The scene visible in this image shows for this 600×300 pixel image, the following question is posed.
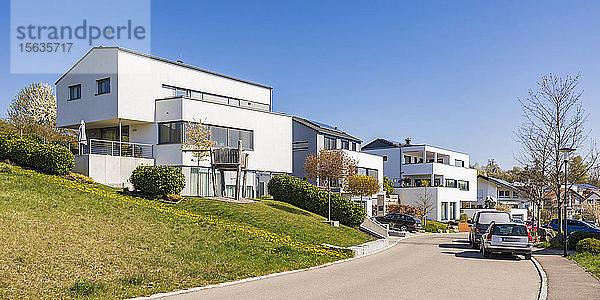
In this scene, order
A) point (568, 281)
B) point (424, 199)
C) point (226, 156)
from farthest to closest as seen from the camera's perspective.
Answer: point (424, 199)
point (226, 156)
point (568, 281)

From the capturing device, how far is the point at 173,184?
2414cm

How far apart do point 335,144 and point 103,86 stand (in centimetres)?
2108

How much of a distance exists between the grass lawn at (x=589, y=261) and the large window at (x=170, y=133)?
71.9ft

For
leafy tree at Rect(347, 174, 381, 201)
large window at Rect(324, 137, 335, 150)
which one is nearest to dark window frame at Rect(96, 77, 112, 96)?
large window at Rect(324, 137, 335, 150)

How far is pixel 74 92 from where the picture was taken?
3588 centimetres

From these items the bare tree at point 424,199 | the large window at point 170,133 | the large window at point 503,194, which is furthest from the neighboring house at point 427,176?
the large window at point 170,133

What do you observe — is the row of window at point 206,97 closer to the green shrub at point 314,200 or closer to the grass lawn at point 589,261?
the green shrub at point 314,200

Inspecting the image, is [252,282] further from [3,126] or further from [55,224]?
[3,126]

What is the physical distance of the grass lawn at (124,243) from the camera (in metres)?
11.4

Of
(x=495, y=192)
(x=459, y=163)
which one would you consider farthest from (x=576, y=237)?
(x=495, y=192)

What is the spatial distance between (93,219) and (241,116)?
2035 cm

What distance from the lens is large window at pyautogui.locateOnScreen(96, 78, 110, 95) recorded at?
33.2 metres

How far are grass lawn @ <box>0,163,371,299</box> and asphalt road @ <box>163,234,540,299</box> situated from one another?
0.94 meters

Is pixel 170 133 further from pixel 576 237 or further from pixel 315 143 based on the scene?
pixel 576 237
